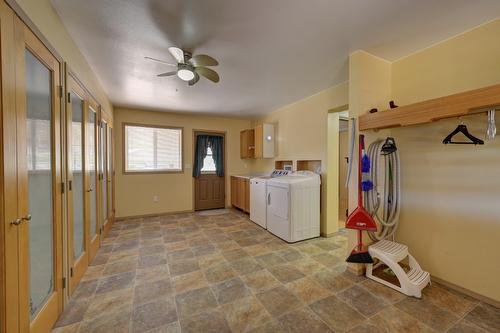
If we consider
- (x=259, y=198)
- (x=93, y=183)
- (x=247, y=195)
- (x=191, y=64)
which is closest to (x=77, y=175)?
(x=93, y=183)

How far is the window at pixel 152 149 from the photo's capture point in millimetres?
4578

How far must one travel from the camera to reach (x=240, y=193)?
5.07 m

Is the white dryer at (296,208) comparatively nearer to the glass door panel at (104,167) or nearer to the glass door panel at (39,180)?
the glass door panel at (39,180)

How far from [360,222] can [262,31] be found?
2149 millimetres

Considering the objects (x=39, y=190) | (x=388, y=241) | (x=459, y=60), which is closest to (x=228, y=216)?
(x=388, y=241)

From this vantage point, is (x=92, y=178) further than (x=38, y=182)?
Yes

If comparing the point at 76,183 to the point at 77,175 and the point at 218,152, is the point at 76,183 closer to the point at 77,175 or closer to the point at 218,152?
the point at 77,175

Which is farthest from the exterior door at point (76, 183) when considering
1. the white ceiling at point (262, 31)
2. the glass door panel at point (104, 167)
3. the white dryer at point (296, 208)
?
the white dryer at point (296, 208)

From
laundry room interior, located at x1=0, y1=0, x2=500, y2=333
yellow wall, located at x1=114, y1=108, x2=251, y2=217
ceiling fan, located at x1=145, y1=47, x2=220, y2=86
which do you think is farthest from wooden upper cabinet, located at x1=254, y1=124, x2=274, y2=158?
ceiling fan, located at x1=145, y1=47, x2=220, y2=86

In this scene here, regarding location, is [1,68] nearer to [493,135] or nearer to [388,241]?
[493,135]

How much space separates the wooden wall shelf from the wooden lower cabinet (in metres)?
3.06

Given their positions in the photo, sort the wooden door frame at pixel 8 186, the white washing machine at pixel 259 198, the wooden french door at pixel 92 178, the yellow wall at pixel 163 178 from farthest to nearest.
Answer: the yellow wall at pixel 163 178
the white washing machine at pixel 259 198
the wooden french door at pixel 92 178
the wooden door frame at pixel 8 186

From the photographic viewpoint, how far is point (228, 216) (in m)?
4.72

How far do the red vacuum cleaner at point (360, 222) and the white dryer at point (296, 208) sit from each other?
Answer: 1.05m
